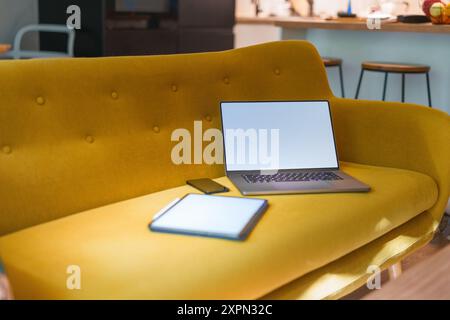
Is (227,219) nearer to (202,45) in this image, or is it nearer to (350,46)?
(350,46)

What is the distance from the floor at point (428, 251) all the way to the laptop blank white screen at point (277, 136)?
1.60ft

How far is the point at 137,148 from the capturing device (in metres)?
1.88

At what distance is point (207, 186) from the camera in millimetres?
1895

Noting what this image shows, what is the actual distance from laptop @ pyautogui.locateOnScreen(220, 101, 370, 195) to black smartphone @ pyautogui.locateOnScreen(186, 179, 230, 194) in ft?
0.26

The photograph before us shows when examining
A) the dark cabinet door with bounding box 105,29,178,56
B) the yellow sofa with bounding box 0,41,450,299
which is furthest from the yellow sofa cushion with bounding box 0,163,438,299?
the dark cabinet door with bounding box 105,29,178,56

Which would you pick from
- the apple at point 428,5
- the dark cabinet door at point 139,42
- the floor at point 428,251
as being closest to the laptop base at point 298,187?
the floor at point 428,251

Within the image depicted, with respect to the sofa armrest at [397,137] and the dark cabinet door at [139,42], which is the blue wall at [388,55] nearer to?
the dark cabinet door at [139,42]

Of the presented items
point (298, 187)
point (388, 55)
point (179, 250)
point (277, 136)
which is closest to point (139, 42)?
point (388, 55)

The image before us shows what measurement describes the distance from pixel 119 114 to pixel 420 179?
1050 millimetres

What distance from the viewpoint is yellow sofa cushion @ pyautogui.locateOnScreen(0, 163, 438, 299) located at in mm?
1272

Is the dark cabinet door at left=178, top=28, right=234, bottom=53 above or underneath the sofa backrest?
above

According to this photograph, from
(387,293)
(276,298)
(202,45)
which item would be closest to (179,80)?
(276,298)

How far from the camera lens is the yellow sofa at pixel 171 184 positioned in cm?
134

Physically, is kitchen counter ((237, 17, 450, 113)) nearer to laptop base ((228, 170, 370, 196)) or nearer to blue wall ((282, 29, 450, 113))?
blue wall ((282, 29, 450, 113))
